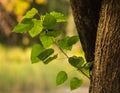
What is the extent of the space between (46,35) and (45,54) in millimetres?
39

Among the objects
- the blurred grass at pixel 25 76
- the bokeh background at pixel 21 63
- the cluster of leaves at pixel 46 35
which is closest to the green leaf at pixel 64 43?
the cluster of leaves at pixel 46 35

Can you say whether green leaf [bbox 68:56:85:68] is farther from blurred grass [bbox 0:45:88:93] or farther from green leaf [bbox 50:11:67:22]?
blurred grass [bbox 0:45:88:93]

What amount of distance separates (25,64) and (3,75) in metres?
1.24

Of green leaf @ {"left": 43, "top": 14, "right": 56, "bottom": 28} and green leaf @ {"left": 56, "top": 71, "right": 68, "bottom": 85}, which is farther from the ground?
green leaf @ {"left": 43, "top": 14, "right": 56, "bottom": 28}

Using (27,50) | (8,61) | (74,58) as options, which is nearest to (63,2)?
(27,50)

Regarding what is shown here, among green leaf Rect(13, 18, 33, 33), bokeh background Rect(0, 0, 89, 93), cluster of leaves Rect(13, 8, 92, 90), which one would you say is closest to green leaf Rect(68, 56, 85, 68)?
cluster of leaves Rect(13, 8, 92, 90)

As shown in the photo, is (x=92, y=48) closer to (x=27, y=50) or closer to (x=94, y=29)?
(x=94, y=29)

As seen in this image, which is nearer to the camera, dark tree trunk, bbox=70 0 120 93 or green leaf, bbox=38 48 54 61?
dark tree trunk, bbox=70 0 120 93

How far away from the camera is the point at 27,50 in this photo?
1024cm

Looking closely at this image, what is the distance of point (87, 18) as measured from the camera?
873 mm

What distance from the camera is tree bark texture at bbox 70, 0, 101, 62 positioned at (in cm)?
86

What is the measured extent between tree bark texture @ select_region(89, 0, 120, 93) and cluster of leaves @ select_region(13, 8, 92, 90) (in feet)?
0.28

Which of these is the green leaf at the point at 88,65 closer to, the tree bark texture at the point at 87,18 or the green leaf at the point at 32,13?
the tree bark texture at the point at 87,18

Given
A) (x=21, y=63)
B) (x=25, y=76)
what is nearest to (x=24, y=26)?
(x=25, y=76)
